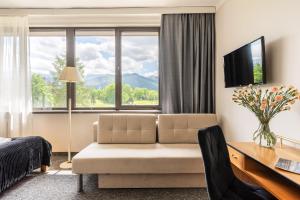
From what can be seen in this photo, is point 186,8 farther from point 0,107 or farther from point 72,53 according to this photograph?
point 0,107

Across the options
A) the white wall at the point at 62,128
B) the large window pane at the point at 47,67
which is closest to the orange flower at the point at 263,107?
the white wall at the point at 62,128

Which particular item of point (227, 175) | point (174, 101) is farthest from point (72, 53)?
point (227, 175)

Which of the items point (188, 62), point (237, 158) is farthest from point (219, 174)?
point (188, 62)

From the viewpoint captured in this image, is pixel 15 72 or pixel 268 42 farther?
pixel 15 72

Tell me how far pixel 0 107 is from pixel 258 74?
12.7 ft

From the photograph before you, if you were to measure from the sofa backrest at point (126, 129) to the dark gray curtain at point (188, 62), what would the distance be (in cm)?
57

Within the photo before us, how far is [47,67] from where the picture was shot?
3.94 metres

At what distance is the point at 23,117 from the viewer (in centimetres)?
363

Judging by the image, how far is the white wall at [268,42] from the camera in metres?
1.72

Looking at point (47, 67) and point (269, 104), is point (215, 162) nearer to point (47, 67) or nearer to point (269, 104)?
point (269, 104)

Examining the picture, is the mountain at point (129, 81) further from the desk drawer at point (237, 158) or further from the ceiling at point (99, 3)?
the desk drawer at point (237, 158)

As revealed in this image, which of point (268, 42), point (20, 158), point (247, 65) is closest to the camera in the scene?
point (268, 42)

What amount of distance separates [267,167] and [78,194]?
6.47ft

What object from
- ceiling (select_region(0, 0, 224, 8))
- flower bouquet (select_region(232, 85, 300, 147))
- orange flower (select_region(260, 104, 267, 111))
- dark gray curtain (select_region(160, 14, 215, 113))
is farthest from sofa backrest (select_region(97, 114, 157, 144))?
ceiling (select_region(0, 0, 224, 8))
